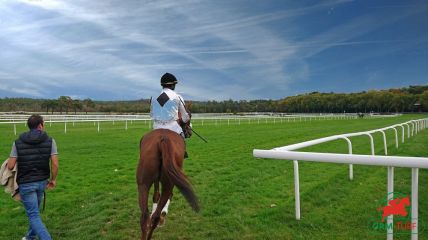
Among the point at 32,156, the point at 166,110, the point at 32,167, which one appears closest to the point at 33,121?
the point at 32,156

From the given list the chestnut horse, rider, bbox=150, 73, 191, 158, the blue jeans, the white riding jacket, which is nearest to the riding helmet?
rider, bbox=150, 73, 191, 158

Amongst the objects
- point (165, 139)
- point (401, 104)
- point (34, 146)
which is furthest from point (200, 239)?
point (401, 104)

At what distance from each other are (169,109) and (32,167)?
173cm

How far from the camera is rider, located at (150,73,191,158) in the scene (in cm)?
479

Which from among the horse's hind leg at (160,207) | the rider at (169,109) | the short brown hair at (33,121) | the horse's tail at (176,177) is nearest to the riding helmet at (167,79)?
the rider at (169,109)

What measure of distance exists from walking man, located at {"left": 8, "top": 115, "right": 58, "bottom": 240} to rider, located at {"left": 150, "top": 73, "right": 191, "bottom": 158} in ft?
4.38

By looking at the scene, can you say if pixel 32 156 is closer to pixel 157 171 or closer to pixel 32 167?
pixel 32 167

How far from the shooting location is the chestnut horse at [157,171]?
417 centimetres

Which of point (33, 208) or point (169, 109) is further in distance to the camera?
point (169, 109)

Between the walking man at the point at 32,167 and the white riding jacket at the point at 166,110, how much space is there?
51.9 inches

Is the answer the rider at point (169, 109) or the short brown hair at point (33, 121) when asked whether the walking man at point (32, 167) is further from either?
the rider at point (169, 109)

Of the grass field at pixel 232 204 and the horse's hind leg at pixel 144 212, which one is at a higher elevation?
the horse's hind leg at pixel 144 212

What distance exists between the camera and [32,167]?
14.3 feet

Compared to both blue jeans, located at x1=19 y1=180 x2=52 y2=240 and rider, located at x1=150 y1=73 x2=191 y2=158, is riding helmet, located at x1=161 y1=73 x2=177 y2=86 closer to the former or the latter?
rider, located at x1=150 y1=73 x2=191 y2=158
